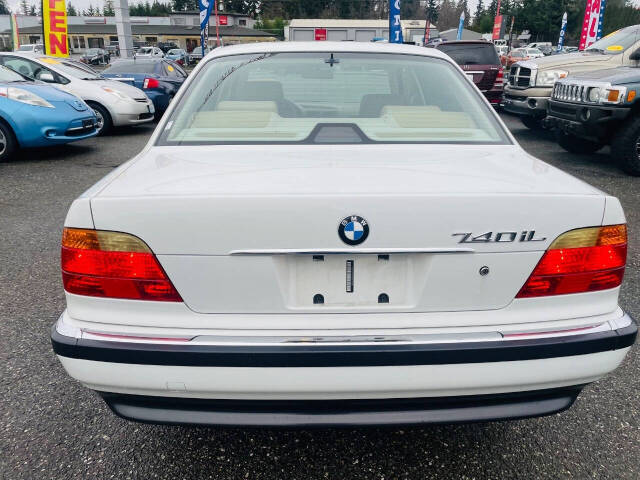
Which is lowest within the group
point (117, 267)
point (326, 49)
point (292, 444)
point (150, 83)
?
point (292, 444)

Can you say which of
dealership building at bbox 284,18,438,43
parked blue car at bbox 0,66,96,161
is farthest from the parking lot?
dealership building at bbox 284,18,438,43

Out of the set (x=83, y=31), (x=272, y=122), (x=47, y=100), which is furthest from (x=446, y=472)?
(x=83, y=31)

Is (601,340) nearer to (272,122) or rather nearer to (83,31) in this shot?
(272,122)

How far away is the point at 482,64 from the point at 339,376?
1214 centimetres

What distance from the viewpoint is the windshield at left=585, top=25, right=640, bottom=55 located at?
8.62m

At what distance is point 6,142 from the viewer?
7.09 metres

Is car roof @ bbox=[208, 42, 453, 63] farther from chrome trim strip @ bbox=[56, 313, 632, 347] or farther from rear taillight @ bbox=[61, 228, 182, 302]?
chrome trim strip @ bbox=[56, 313, 632, 347]

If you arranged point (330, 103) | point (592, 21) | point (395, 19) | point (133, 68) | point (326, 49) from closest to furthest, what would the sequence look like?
point (330, 103)
point (326, 49)
point (133, 68)
point (395, 19)
point (592, 21)

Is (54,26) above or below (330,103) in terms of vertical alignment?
above

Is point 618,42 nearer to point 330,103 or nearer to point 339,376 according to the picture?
point 330,103

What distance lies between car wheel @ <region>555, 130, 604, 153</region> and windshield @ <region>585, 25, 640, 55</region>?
1.79 metres

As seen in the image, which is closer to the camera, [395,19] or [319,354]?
[319,354]

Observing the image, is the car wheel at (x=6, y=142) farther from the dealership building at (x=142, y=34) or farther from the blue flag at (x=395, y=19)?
the dealership building at (x=142, y=34)

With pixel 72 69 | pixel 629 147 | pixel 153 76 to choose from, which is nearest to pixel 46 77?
pixel 72 69
